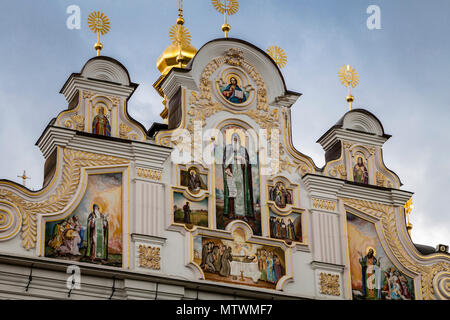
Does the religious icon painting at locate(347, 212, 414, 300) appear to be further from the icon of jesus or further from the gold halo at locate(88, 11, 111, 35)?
the gold halo at locate(88, 11, 111, 35)

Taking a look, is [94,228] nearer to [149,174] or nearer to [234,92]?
[149,174]

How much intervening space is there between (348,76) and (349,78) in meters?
0.06

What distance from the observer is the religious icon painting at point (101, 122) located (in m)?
23.6

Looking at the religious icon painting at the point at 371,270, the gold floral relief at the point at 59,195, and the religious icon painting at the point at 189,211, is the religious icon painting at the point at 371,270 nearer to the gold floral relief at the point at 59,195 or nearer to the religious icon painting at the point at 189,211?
the religious icon painting at the point at 189,211

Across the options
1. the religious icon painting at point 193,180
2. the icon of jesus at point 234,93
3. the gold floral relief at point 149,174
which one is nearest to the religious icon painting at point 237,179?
the religious icon painting at point 193,180

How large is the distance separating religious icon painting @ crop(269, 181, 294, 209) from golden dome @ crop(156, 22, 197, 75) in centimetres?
360

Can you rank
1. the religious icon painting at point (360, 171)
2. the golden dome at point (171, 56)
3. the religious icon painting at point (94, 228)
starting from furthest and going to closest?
the golden dome at point (171, 56) → the religious icon painting at point (360, 171) → the religious icon painting at point (94, 228)

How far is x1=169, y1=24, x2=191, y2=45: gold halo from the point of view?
84.7 ft

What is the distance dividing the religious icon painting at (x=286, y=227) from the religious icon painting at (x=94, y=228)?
119 inches

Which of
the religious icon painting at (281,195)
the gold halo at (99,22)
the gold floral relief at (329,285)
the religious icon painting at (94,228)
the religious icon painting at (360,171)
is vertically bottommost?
the gold floral relief at (329,285)
